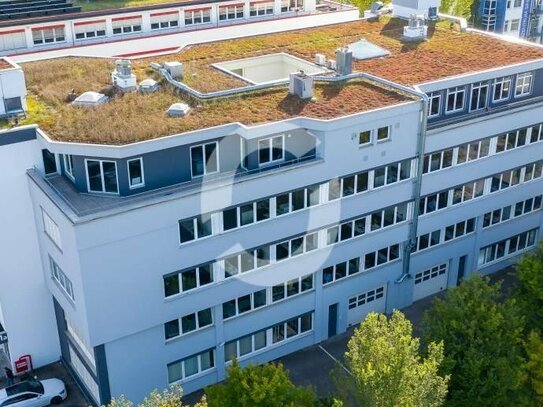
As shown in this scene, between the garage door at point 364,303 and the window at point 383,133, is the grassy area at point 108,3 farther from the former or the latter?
the garage door at point 364,303

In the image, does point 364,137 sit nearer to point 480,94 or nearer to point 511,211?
point 480,94

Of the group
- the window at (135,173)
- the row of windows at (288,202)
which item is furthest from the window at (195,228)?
the window at (135,173)

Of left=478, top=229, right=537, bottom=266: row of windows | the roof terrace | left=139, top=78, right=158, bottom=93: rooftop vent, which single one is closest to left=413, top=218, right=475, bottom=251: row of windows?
left=478, top=229, right=537, bottom=266: row of windows

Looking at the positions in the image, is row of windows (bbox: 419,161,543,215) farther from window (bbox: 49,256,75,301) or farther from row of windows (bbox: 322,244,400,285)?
window (bbox: 49,256,75,301)

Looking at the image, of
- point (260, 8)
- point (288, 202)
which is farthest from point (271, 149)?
point (260, 8)

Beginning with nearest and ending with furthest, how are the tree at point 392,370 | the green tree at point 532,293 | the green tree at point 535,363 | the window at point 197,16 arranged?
the tree at point 392,370 → the green tree at point 535,363 → the green tree at point 532,293 → the window at point 197,16
